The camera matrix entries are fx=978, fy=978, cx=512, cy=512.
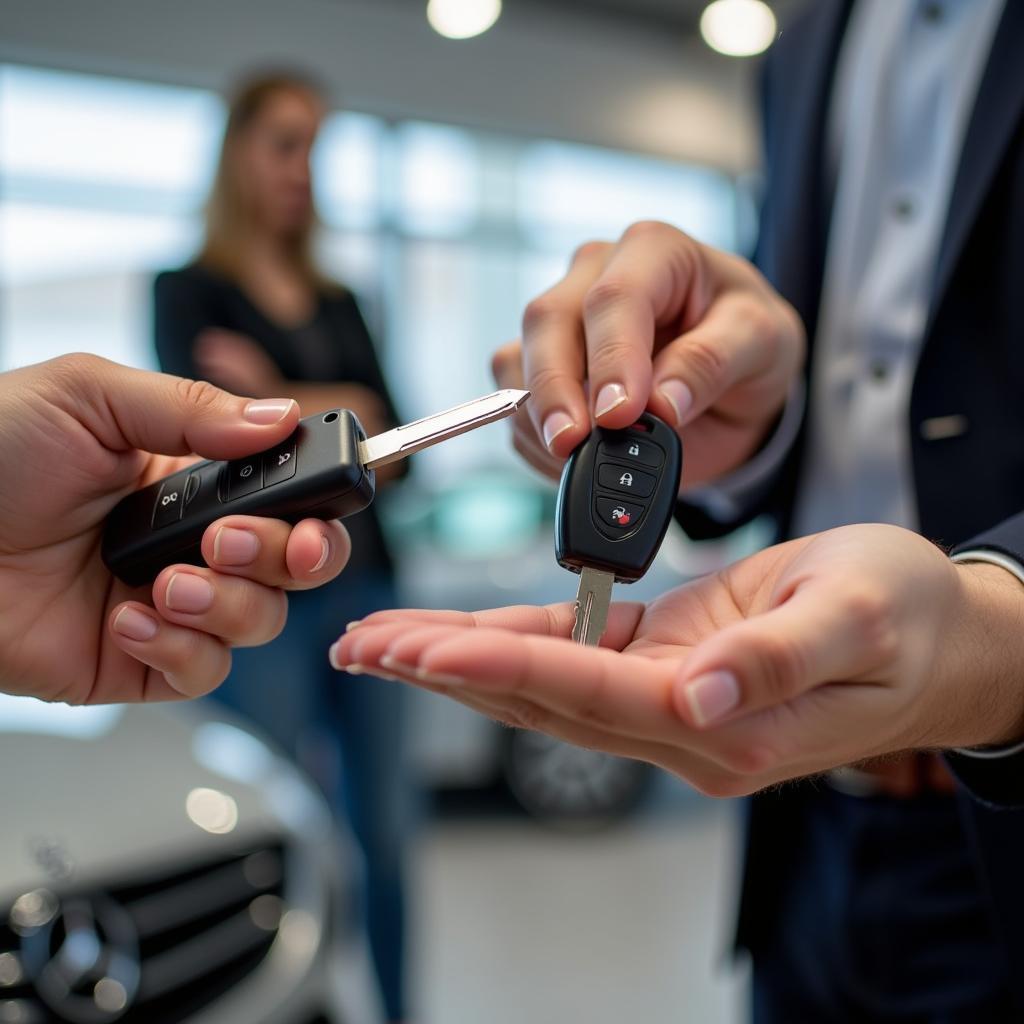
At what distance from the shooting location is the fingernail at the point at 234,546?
29.7 inches

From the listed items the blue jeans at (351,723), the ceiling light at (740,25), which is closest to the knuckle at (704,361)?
the blue jeans at (351,723)

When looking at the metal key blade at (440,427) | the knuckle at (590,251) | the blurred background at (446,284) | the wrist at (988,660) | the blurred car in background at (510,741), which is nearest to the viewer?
the wrist at (988,660)

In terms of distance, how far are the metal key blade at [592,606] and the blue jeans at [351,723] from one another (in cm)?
104

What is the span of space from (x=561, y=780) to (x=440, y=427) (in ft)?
8.76

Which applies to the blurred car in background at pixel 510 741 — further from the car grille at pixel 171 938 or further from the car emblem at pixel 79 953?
the car emblem at pixel 79 953

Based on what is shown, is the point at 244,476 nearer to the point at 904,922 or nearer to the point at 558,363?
the point at 558,363

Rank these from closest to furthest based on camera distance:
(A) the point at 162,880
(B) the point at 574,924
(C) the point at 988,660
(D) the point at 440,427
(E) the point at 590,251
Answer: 1. (C) the point at 988,660
2. (D) the point at 440,427
3. (E) the point at 590,251
4. (A) the point at 162,880
5. (B) the point at 574,924

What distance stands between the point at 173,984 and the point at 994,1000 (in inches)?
38.4

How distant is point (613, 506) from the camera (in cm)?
80

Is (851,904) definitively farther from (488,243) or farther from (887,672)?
(488,243)

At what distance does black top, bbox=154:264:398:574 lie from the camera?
1755mm

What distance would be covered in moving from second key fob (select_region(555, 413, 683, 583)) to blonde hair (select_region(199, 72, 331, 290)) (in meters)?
1.30

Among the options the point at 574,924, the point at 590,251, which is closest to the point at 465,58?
the point at 574,924

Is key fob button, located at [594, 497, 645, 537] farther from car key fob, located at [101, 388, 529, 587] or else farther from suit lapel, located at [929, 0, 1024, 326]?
suit lapel, located at [929, 0, 1024, 326]
